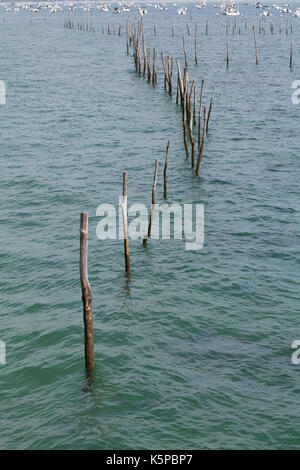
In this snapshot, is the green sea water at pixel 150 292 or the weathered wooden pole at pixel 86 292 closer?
the weathered wooden pole at pixel 86 292

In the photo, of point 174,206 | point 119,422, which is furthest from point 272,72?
point 119,422

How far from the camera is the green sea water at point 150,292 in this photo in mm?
14750

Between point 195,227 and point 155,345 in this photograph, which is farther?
point 195,227

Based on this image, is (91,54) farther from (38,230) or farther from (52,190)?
(38,230)

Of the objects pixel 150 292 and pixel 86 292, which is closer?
pixel 86 292

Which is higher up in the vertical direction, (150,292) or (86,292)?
(86,292)

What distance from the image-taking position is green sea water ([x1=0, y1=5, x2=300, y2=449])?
14.8 m

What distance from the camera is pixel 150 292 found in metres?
20.4

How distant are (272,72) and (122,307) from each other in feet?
153

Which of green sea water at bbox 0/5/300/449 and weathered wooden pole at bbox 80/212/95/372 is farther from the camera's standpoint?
green sea water at bbox 0/5/300/449
